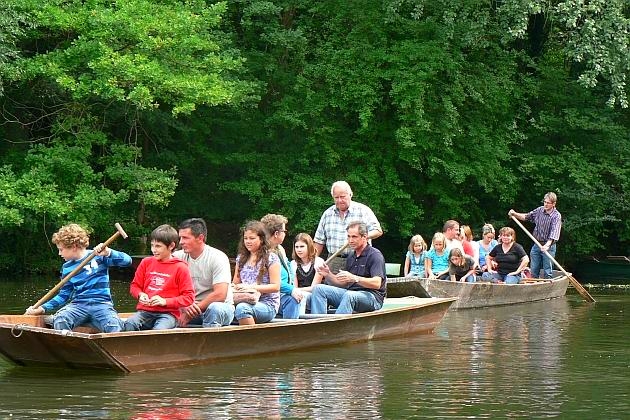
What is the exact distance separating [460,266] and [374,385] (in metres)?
7.53

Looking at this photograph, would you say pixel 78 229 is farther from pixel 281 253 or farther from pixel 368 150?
pixel 368 150

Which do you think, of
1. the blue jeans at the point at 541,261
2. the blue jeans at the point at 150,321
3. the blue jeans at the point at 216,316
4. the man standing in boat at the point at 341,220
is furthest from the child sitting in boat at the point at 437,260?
the blue jeans at the point at 150,321

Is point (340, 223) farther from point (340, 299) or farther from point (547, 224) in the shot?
point (547, 224)

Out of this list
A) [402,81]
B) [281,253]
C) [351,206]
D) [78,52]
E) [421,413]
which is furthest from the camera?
[402,81]

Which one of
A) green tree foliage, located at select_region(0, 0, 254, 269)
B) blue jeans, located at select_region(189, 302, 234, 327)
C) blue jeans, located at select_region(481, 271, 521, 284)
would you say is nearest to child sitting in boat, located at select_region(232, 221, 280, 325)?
blue jeans, located at select_region(189, 302, 234, 327)

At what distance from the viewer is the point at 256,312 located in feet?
36.2

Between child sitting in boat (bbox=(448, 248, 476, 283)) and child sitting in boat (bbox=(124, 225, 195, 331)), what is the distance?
23.5ft

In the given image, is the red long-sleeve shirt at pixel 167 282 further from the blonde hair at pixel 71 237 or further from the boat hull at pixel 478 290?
the boat hull at pixel 478 290

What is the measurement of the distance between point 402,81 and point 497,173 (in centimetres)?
293

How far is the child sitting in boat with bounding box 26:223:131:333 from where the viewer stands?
9828mm

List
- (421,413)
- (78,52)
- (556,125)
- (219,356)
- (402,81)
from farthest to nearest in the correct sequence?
(556,125)
(402,81)
(78,52)
(219,356)
(421,413)

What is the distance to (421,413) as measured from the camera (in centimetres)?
833

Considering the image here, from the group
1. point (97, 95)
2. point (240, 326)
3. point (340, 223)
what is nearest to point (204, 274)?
point (240, 326)

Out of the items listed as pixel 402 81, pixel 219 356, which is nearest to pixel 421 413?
pixel 219 356
